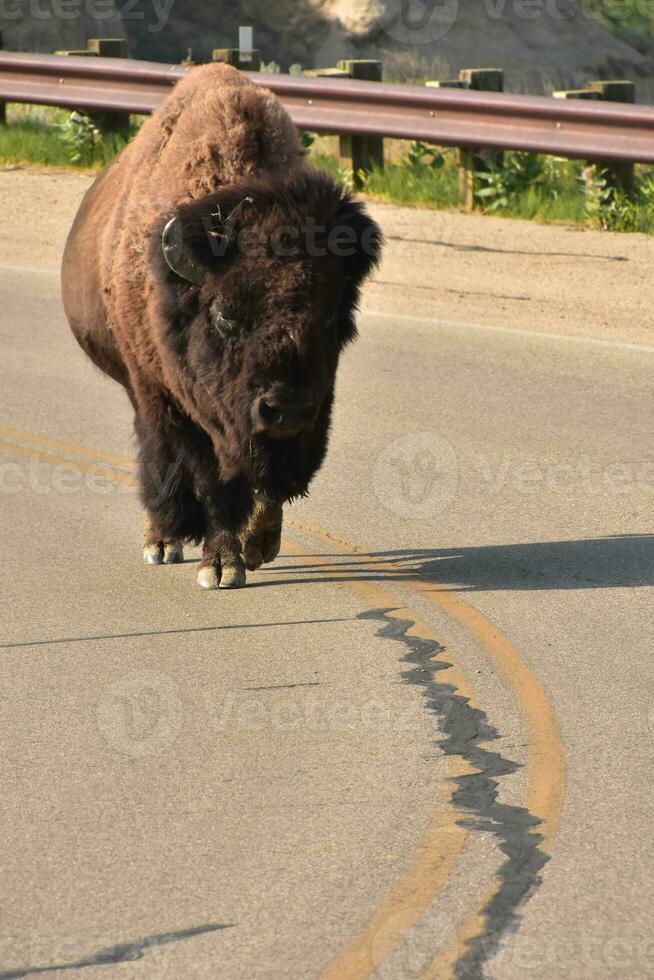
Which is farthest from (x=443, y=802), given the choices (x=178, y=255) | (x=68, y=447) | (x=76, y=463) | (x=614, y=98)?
(x=614, y=98)

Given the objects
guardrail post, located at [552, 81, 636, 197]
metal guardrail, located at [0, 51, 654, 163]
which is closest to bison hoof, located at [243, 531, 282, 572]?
metal guardrail, located at [0, 51, 654, 163]

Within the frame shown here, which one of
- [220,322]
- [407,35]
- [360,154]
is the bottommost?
[360,154]

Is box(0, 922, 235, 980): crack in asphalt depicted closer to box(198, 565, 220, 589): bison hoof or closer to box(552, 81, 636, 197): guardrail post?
box(198, 565, 220, 589): bison hoof

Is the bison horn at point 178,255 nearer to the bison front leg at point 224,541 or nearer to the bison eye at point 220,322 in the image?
the bison eye at point 220,322

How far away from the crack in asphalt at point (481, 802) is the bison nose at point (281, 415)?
102 centimetres

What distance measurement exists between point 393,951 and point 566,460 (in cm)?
535

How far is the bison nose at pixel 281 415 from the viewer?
667cm

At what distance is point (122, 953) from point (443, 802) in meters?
1.34

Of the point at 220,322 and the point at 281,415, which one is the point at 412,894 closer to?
the point at 281,415

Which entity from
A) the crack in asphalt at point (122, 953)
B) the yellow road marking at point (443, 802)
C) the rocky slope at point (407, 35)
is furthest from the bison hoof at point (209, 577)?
the rocky slope at point (407, 35)

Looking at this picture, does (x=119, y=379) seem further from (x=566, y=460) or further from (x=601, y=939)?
(x=601, y=939)

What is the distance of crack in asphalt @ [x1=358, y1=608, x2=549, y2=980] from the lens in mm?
4695

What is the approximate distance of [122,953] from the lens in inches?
181

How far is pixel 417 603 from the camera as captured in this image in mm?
7629
